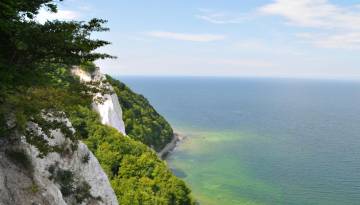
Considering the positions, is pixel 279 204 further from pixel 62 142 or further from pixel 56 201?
pixel 56 201

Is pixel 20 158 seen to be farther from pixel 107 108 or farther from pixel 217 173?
pixel 217 173

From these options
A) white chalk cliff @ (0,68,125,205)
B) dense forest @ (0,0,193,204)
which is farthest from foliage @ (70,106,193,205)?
dense forest @ (0,0,193,204)

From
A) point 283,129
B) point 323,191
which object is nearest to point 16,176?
point 323,191

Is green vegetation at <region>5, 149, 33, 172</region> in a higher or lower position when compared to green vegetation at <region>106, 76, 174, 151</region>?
higher

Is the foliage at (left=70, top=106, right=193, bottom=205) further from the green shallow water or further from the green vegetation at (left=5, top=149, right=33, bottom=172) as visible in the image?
the green vegetation at (left=5, top=149, right=33, bottom=172)

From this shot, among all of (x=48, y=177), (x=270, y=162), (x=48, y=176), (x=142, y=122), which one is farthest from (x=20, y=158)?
(x=270, y=162)
